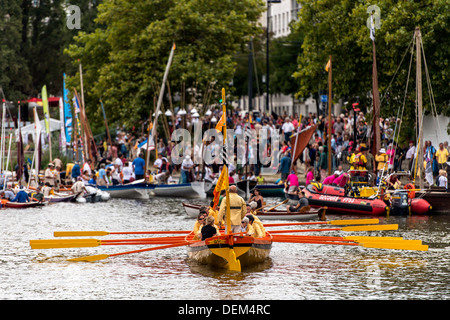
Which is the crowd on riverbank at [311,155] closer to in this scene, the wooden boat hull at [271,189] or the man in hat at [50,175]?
the wooden boat hull at [271,189]

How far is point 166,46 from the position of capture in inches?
2356

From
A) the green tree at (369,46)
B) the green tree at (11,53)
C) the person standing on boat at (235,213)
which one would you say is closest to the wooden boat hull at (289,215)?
the person standing on boat at (235,213)

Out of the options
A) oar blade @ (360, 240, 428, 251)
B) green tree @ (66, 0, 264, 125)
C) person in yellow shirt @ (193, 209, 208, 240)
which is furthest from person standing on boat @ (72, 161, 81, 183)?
oar blade @ (360, 240, 428, 251)

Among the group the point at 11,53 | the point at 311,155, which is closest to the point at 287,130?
the point at 311,155

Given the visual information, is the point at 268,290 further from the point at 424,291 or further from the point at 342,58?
the point at 342,58

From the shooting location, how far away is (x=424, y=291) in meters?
23.0

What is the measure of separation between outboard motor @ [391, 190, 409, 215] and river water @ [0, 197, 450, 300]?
124 inches

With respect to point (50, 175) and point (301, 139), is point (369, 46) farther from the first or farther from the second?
point (50, 175)

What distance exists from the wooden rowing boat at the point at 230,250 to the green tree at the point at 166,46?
33.2m

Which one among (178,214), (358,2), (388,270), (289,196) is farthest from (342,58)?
(388,270)

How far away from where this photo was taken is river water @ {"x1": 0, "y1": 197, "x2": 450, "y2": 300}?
22.8 meters

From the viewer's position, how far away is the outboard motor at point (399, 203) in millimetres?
37750

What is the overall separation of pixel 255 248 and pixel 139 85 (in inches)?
1452

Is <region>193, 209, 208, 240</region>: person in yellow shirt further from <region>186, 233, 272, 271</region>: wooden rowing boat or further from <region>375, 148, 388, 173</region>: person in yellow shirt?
<region>375, 148, 388, 173</region>: person in yellow shirt
